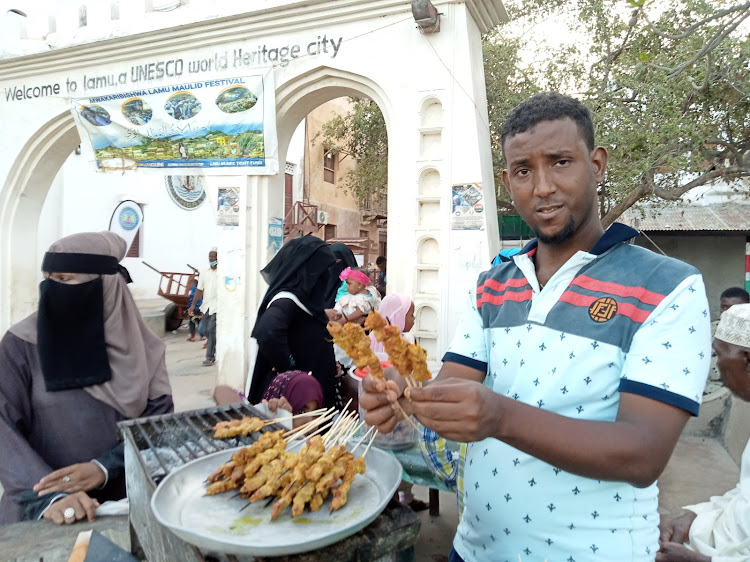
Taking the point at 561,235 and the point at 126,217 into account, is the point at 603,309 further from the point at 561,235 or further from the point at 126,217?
the point at 126,217

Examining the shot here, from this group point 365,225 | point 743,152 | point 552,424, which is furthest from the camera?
point 365,225

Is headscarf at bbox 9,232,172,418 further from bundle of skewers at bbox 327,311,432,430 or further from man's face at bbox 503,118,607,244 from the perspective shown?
man's face at bbox 503,118,607,244

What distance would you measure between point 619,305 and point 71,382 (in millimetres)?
2424

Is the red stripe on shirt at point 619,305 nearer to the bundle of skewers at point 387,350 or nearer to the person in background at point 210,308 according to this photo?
the bundle of skewers at point 387,350

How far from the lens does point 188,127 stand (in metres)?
7.22

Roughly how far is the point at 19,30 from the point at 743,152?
12.0 meters

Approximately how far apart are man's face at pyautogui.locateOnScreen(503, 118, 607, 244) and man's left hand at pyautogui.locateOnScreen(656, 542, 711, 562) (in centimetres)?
167

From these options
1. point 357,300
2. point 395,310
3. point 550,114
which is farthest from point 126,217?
point 550,114

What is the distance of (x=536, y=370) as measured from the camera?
4.39 ft

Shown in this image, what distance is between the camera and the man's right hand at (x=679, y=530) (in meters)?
2.43

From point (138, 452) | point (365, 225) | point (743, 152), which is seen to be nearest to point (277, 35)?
point (138, 452)

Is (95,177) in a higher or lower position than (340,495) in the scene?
higher

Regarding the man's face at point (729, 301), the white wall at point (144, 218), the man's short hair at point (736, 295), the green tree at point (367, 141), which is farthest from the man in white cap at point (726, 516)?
the white wall at point (144, 218)

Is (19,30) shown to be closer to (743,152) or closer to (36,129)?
(36,129)
